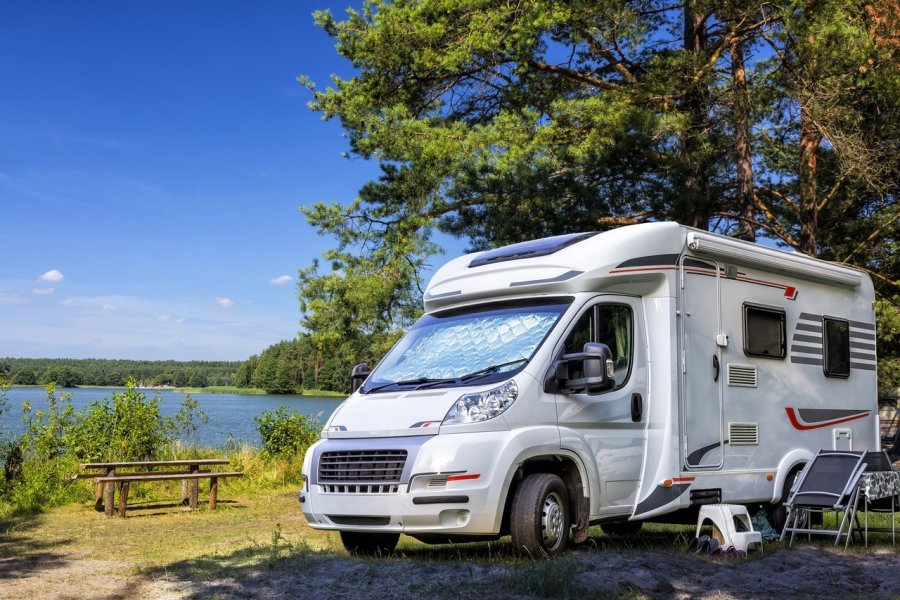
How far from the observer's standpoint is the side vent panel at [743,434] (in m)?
8.86

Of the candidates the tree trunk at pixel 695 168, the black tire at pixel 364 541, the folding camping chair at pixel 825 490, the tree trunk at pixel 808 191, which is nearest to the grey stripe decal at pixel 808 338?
the folding camping chair at pixel 825 490

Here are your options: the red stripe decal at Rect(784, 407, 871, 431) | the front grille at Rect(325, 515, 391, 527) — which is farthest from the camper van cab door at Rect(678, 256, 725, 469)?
the front grille at Rect(325, 515, 391, 527)

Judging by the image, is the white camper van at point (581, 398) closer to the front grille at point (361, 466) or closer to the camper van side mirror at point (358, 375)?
the front grille at point (361, 466)

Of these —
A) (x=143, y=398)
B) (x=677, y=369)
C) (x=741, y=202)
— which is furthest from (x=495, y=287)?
(x=741, y=202)

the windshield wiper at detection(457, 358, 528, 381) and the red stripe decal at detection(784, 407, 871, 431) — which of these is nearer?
the windshield wiper at detection(457, 358, 528, 381)

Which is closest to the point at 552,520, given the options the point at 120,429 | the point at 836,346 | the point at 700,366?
the point at 700,366

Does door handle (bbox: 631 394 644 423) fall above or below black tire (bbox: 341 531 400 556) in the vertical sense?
above

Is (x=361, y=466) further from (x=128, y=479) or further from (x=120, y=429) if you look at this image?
(x=120, y=429)

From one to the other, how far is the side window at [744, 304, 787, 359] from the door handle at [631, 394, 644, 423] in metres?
1.59

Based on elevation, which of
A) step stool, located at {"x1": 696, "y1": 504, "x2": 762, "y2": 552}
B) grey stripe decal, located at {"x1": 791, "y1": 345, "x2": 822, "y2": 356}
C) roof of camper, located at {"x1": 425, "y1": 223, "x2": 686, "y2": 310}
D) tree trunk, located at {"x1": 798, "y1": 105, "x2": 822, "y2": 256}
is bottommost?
step stool, located at {"x1": 696, "y1": 504, "x2": 762, "y2": 552}

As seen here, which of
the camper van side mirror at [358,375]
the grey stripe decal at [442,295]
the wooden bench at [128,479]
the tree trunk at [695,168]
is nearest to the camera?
the grey stripe decal at [442,295]

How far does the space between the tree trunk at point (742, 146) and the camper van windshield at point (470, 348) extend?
8786 millimetres

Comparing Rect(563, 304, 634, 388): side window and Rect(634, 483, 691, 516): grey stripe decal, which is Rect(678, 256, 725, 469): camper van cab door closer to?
Rect(634, 483, 691, 516): grey stripe decal

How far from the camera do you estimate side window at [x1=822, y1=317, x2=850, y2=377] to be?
10211 millimetres
